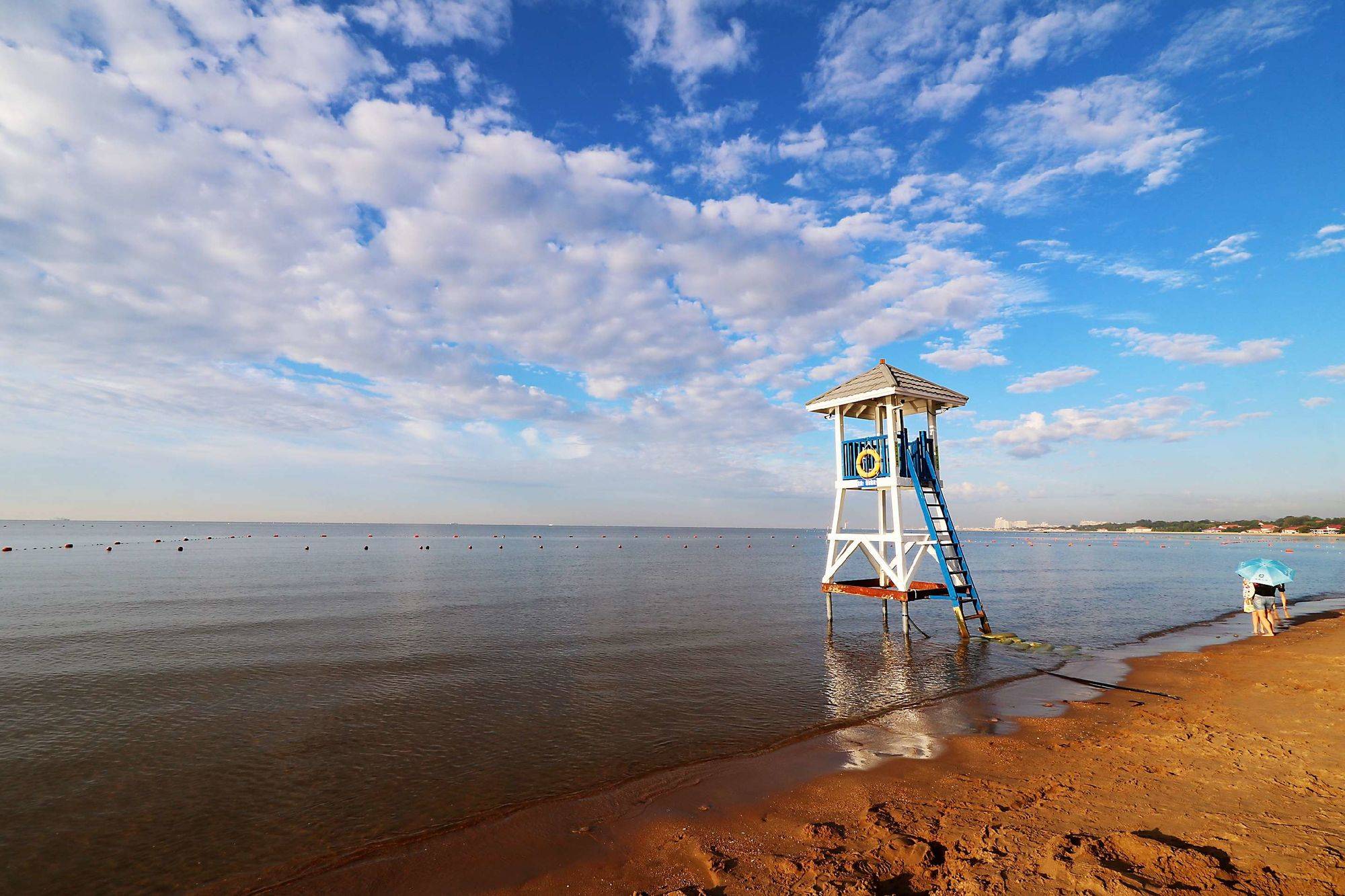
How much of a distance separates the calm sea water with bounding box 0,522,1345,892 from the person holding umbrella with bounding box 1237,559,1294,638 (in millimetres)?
4138

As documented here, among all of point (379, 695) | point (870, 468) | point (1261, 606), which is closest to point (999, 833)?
point (379, 695)

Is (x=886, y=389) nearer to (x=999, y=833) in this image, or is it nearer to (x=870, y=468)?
(x=870, y=468)

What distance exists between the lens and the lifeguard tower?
19906mm

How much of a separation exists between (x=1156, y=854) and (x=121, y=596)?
1921 inches

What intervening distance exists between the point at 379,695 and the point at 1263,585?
30.6 metres

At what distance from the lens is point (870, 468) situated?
20.9 m

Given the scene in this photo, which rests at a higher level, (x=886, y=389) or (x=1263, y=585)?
(x=886, y=389)

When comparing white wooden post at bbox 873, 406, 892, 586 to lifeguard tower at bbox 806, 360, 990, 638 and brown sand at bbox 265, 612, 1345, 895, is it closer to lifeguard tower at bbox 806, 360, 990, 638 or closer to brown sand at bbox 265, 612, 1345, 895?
lifeguard tower at bbox 806, 360, 990, 638

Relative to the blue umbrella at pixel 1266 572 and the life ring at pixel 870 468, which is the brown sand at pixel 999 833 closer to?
the life ring at pixel 870 468

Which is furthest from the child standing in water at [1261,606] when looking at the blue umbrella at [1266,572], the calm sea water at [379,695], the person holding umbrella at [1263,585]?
the calm sea water at [379,695]

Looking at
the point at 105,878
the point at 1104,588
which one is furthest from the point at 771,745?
the point at 1104,588

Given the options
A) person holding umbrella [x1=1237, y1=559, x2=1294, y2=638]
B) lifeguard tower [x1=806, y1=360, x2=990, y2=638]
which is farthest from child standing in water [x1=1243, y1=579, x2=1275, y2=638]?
lifeguard tower [x1=806, y1=360, x2=990, y2=638]

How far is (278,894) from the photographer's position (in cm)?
666

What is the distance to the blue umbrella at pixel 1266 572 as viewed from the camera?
19219 millimetres
